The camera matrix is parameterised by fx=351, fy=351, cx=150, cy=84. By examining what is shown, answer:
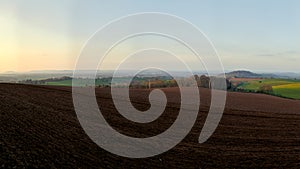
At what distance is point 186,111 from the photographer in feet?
100

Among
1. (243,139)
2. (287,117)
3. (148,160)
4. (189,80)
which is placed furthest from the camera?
(189,80)

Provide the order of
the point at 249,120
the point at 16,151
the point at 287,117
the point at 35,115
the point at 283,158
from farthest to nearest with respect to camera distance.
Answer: the point at 287,117 < the point at 249,120 < the point at 35,115 < the point at 283,158 < the point at 16,151

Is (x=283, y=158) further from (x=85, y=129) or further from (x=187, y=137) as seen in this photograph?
(x=85, y=129)

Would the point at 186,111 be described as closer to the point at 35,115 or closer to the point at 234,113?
the point at 234,113

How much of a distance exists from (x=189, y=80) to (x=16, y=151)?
50298 millimetres

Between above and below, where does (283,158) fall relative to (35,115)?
below

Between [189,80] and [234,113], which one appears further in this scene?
[189,80]

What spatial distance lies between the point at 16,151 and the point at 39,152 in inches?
31.2

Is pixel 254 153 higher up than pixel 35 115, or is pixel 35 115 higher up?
pixel 35 115

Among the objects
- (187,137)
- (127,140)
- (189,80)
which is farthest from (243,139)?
(189,80)

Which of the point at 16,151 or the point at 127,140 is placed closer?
the point at 16,151

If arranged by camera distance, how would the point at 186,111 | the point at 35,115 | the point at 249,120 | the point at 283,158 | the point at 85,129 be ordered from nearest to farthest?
the point at 283,158
the point at 85,129
the point at 35,115
the point at 249,120
the point at 186,111

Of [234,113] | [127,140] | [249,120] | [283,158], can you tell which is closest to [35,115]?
[127,140]

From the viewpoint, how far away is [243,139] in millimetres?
20469
